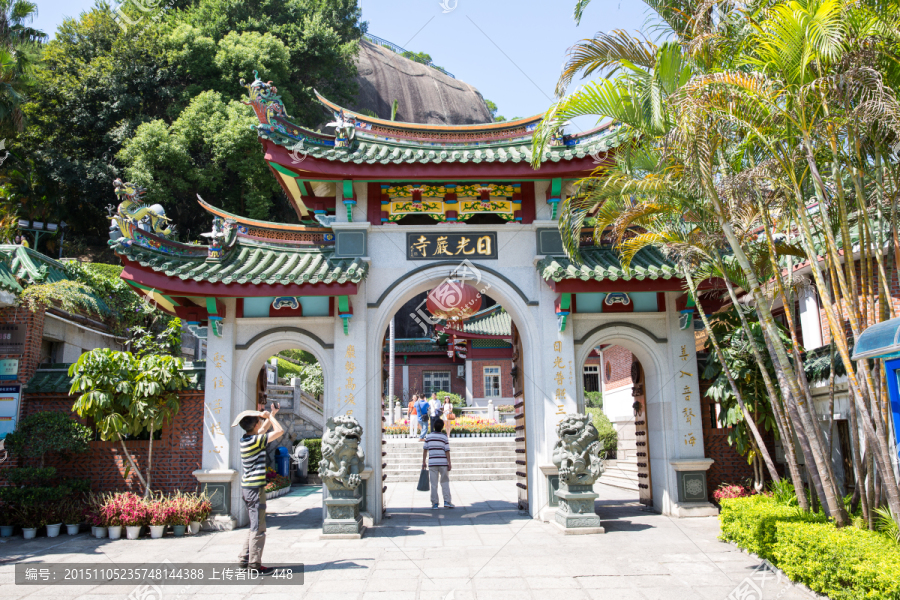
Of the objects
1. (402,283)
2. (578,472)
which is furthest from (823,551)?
(402,283)

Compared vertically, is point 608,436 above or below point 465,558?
above

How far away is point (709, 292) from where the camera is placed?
35.1ft

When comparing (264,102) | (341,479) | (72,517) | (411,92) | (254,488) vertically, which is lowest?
(72,517)

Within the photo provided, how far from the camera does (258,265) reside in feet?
34.5

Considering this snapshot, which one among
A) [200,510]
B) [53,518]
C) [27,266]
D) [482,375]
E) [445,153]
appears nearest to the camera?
[53,518]

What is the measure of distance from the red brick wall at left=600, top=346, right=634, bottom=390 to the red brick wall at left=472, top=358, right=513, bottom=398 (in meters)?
9.45

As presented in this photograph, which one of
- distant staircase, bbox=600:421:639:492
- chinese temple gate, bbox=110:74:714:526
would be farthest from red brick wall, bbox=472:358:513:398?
chinese temple gate, bbox=110:74:714:526

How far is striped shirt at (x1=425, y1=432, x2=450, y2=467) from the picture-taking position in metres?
11.3

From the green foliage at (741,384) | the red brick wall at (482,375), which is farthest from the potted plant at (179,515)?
the red brick wall at (482,375)

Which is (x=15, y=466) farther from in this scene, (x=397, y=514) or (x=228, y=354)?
(x=397, y=514)

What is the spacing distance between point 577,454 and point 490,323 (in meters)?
23.1

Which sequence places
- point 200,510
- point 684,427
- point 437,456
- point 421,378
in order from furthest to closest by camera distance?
point 421,378 < point 437,456 < point 684,427 < point 200,510

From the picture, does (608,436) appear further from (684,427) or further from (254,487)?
(254,487)

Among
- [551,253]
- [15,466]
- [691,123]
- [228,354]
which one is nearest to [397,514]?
[228,354]
